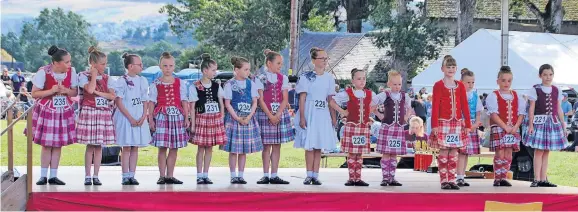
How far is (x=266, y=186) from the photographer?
33.1 feet

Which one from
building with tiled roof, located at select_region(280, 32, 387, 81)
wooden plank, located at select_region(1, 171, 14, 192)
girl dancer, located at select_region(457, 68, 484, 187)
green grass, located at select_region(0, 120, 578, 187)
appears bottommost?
green grass, located at select_region(0, 120, 578, 187)

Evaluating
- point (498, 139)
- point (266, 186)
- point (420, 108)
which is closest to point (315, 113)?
point (266, 186)

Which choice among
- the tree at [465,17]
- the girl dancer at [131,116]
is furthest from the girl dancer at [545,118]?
the tree at [465,17]

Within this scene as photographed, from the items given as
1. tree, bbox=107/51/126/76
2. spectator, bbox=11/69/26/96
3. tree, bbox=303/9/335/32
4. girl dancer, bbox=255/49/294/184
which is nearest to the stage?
girl dancer, bbox=255/49/294/184

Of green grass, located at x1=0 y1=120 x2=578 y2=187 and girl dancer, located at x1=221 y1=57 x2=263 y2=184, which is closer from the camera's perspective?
girl dancer, located at x1=221 y1=57 x2=263 y2=184

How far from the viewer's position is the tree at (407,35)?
3444 cm

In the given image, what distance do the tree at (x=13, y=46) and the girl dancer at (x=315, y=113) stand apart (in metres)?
64.0

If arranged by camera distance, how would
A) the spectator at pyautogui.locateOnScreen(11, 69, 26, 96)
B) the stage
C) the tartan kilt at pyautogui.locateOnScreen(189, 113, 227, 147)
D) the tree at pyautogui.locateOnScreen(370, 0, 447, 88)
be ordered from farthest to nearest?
the tree at pyautogui.locateOnScreen(370, 0, 447, 88) < the spectator at pyautogui.locateOnScreen(11, 69, 26, 96) < the tartan kilt at pyautogui.locateOnScreen(189, 113, 227, 147) < the stage

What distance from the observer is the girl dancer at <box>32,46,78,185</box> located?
9667mm

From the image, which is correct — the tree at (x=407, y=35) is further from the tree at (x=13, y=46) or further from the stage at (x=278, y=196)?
the tree at (x=13, y=46)

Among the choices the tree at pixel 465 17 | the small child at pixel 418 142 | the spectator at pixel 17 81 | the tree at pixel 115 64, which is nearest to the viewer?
the small child at pixel 418 142

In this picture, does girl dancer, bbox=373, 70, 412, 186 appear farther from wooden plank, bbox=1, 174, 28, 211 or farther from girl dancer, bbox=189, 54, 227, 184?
wooden plank, bbox=1, 174, 28, 211

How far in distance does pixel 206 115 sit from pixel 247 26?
2995 centimetres

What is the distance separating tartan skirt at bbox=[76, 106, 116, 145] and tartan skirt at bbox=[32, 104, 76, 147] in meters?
0.10
